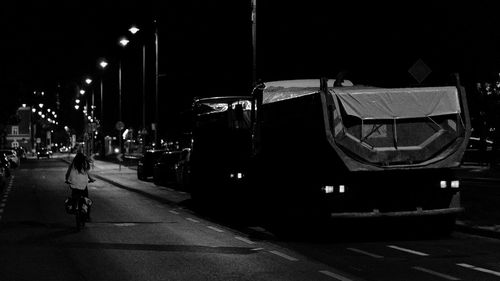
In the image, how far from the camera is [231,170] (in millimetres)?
21422

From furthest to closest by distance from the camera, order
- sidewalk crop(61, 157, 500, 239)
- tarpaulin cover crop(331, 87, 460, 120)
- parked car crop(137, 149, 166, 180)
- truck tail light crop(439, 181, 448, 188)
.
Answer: parked car crop(137, 149, 166, 180) → sidewalk crop(61, 157, 500, 239) → truck tail light crop(439, 181, 448, 188) → tarpaulin cover crop(331, 87, 460, 120)

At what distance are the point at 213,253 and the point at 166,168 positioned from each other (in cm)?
2227

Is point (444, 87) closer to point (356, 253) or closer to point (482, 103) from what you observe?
point (356, 253)

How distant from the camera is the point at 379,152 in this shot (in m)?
14.9

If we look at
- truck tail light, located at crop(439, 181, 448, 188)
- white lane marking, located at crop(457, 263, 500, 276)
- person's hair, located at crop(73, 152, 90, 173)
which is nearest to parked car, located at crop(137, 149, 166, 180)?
person's hair, located at crop(73, 152, 90, 173)

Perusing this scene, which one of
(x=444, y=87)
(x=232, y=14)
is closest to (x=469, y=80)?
(x=232, y=14)

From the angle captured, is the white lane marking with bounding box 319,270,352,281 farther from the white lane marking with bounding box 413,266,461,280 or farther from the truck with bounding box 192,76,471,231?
the truck with bounding box 192,76,471,231

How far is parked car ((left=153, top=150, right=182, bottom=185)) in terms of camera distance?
114 ft

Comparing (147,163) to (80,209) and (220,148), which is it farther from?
(80,209)

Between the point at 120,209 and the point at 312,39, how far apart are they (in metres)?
33.4

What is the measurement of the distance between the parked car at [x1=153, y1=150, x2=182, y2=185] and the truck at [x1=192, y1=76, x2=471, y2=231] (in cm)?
1918

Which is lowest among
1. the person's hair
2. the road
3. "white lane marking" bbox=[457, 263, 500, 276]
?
the road

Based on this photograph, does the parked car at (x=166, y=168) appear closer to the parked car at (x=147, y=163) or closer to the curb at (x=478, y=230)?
the parked car at (x=147, y=163)

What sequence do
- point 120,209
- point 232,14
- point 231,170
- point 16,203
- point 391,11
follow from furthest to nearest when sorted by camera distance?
point 232,14 → point 391,11 → point 16,203 → point 120,209 → point 231,170
